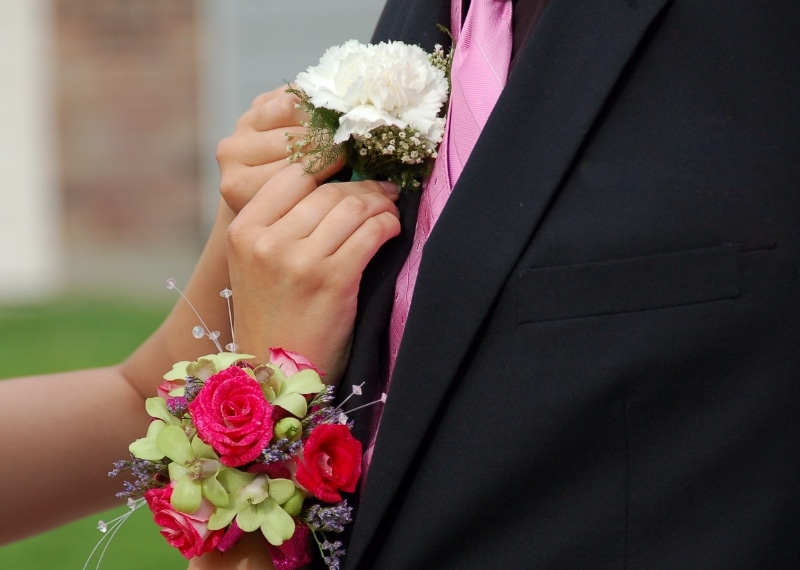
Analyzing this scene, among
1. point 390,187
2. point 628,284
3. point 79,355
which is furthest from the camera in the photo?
point 79,355

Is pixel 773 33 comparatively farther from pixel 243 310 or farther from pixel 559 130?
pixel 243 310

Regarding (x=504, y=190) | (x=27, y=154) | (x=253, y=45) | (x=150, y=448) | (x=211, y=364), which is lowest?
(x=27, y=154)

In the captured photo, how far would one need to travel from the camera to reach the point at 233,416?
1.29 meters

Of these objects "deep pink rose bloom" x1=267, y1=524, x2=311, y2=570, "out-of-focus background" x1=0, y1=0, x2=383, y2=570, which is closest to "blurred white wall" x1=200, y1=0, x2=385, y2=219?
"out-of-focus background" x1=0, y1=0, x2=383, y2=570

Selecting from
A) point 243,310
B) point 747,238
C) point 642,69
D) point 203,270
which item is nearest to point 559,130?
point 642,69

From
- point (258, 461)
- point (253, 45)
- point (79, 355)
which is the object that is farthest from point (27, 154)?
point (258, 461)

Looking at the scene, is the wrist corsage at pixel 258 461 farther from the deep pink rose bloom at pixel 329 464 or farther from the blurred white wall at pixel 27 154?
the blurred white wall at pixel 27 154

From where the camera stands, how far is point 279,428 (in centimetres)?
132

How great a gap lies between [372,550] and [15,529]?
2.58 feet

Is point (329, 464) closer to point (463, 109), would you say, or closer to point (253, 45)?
point (463, 109)

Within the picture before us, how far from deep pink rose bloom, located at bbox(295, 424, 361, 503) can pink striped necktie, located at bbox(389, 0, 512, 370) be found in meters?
0.13

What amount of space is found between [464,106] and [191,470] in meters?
0.59

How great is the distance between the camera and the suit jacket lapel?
1.14 metres

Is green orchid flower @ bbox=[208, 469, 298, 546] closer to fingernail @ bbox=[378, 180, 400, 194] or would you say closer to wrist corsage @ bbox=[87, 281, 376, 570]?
wrist corsage @ bbox=[87, 281, 376, 570]
